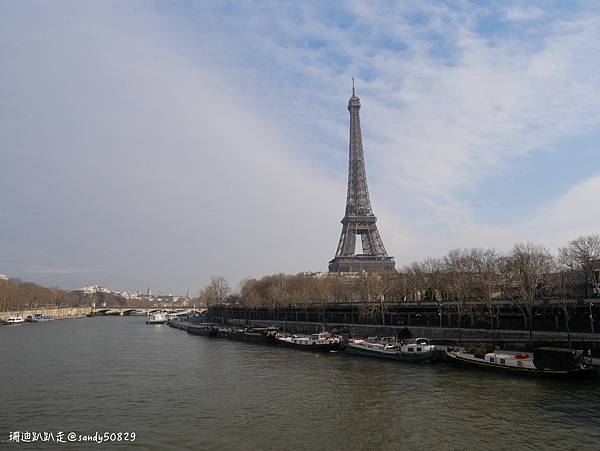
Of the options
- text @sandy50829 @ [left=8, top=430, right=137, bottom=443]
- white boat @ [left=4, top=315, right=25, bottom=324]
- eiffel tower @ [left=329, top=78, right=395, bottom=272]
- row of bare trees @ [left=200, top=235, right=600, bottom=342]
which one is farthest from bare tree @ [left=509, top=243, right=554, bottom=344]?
white boat @ [left=4, top=315, right=25, bottom=324]

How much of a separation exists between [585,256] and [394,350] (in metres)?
23.8

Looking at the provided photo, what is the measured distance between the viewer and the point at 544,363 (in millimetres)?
30141

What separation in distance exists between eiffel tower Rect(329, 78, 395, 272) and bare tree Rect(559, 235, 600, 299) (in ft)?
193

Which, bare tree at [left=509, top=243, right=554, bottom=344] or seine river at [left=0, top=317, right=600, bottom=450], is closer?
seine river at [left=0, top=317, right=600, bottom=450]

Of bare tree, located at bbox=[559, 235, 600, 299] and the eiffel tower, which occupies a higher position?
the eiffel tower

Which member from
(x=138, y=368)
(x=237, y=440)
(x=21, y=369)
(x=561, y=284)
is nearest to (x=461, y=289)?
(x=561, y=284)

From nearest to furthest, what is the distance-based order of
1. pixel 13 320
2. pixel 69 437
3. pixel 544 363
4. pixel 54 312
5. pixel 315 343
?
pixel 69 437 → pixel 544 363 → pixel 315 343 → pixel 13 320 → pixel 54 312

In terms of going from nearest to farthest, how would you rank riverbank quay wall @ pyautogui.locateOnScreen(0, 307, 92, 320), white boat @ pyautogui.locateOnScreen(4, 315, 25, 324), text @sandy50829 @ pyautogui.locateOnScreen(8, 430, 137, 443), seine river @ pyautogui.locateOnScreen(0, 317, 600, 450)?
1. seine river @ pyautogui.locateOnScreen(0, 317, 600, 450)
2. text @sandy50829 @ pyautogui.locateOnScreen(8, 430, 137, 443)
3. white boat @ pyautogui.locateOnScreen(4, 315, 25, 324)
4. riverbank quay wall @ pyautogui.locateOnScreen(0, 307, 92, 320)

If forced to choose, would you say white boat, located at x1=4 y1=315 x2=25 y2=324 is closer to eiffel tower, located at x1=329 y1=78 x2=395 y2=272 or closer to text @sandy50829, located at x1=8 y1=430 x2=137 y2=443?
Answer: eiffel tower, located at x1=329 y1=78 x2=395 y2=272

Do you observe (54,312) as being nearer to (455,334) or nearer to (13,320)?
(13,320)

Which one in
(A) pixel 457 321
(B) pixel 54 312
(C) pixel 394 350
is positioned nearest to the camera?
(C) pixel 394 350

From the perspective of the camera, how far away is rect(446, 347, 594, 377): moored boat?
29.2 metres

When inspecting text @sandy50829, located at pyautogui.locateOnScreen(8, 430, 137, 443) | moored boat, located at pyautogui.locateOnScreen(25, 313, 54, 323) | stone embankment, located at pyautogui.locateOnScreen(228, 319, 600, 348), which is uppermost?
stone embankment, located at pyautogui.locateOnScreen(228, 319, 600, 348)

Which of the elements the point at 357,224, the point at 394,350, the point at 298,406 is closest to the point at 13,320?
the point at 357,224
